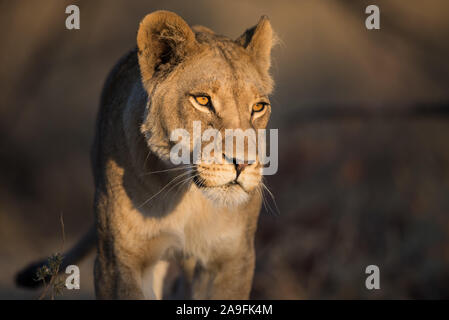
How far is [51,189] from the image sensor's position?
1025 cm

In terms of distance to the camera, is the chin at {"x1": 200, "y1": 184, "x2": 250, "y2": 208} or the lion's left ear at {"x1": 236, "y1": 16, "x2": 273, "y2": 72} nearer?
the chin at {"x1": 200, "y1": 184, "x2": 250, "y2": 208}

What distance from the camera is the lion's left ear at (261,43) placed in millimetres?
4117

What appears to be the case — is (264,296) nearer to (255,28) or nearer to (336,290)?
(336,290)

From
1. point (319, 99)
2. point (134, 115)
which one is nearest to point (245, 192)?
point (134, 115)

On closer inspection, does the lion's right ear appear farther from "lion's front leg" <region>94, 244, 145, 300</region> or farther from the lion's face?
"lion's front leg" <region>94, 244, 145, 300</region>

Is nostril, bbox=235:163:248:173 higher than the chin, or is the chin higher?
nostril, bbox=235:163:248:173

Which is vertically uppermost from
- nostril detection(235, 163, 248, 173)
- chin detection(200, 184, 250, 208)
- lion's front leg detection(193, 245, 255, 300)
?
nostril detection(235, 163, 248, 173)

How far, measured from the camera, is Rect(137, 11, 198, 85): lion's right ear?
3.70 m

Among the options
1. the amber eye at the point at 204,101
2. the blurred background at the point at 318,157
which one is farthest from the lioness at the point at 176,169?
the blurred background at the point at 318,157

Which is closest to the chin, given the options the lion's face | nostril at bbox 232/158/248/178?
the lion's face

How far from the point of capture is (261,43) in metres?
4.16

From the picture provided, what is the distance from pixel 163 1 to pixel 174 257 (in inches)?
335

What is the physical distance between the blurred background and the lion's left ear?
82cm

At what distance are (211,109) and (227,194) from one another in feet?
1.51
